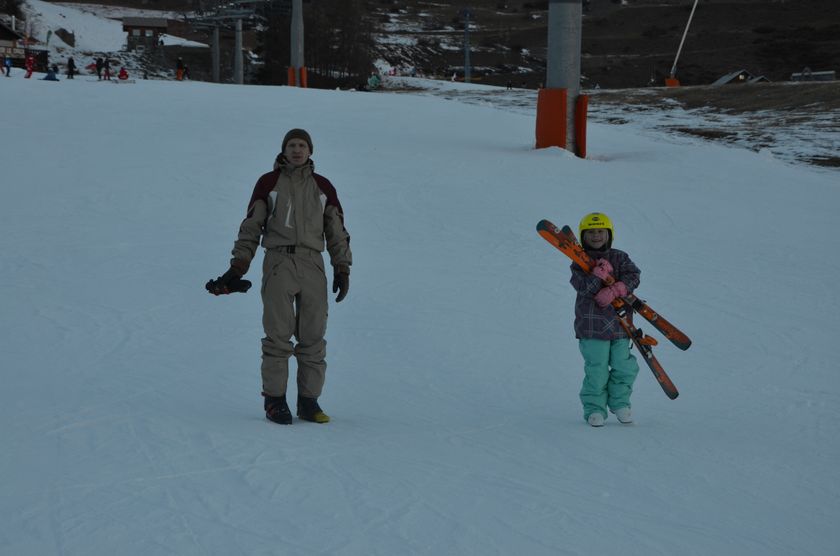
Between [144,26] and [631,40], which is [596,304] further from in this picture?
[144,26]

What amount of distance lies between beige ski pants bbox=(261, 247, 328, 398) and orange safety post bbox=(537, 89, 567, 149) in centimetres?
1083

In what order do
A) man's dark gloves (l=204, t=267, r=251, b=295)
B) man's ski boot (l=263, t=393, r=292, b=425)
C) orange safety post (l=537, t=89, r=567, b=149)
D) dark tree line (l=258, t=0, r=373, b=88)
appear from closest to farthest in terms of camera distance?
man's dark gloves (l=204, t=267, r=251, b=295) < man's ski boot (l=263, t=393, r=292, b=425) < orange safety post (l=537, t=89, r=567, b=149) < dark tree line (l=258, t=0, r=373, b=88)

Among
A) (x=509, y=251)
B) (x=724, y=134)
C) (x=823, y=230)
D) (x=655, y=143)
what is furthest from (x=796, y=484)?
(x=724, y=134)

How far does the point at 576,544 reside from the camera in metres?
3.69

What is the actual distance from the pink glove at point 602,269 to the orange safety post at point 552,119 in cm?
1044

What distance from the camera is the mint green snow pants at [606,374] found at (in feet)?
17.7

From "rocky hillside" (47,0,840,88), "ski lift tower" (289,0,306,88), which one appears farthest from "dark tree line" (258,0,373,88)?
"ski lift tower" (289,0,306,88)

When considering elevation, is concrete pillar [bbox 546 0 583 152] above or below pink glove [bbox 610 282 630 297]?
above

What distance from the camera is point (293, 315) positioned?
5.10 meters

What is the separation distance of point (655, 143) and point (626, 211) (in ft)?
17.9

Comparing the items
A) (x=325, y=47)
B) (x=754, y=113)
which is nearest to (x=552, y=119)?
(x=754, y=113)

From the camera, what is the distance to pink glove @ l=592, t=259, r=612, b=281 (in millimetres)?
5270

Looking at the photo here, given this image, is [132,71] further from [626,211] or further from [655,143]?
[626,211]

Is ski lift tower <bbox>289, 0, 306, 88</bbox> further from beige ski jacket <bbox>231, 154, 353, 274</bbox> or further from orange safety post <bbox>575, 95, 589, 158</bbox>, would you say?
beige ski jacket <bbox>231, 154, 353, 274</bbox>
